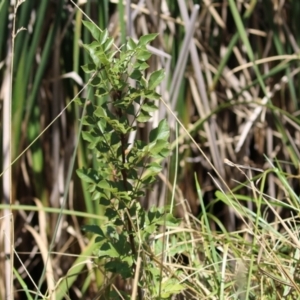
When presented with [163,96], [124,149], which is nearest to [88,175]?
[124,149]

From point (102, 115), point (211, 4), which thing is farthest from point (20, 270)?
point (102, 115)

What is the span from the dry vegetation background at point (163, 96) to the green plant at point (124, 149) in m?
0.45

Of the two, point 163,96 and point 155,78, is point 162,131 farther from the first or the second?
point 163,96

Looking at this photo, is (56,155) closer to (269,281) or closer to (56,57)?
(56,57)

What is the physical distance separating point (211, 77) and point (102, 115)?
822 millimetres

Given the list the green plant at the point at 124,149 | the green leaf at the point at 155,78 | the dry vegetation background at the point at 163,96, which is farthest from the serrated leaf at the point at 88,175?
the dry vegetation background at the point at 163,96

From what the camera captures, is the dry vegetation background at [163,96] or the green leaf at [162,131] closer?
the green leaf at [162,131]

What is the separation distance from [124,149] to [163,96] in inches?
23.8

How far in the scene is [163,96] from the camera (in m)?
1.37

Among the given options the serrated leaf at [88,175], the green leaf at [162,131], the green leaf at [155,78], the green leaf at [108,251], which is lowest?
the green leaf at [108,251]

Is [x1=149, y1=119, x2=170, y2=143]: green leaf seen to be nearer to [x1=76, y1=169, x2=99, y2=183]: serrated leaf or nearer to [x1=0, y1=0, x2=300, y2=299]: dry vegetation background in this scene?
[x1=76, y1=169, x2=99, y2=183]: serrated leaf

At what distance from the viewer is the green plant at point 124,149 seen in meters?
0.75

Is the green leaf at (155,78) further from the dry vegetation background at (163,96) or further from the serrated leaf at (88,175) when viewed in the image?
the dry vegetation background at (163,96)

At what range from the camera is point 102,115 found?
2.46 ft
